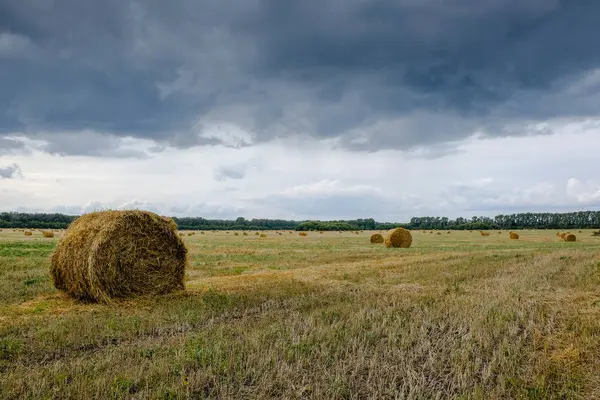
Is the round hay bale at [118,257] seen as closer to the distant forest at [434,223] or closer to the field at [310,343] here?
the field at [310,343]

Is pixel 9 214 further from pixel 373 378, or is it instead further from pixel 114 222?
pixel 373 378

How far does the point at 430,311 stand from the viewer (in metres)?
8.04

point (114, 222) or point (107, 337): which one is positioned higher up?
point (114, 222)

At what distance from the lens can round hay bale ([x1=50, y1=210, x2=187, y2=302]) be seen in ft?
34.9

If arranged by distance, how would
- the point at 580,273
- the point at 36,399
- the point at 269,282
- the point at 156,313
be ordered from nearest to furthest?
the point at 36,399
the point at 156,313
the point at 269,282
the point at 580,273

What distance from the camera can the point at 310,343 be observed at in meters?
6.04

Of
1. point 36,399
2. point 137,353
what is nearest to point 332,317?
point 137,353

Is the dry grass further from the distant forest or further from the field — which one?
the distant forest

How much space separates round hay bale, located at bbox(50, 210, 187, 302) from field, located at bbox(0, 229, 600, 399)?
579 mm

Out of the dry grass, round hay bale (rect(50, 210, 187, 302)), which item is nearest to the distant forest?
the dry grass

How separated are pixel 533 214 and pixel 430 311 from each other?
5340 inches

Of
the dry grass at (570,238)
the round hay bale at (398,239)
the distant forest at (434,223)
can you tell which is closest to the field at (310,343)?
the round hay bale at (398,239)

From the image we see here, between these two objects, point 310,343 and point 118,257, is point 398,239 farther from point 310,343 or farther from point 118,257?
point 310,343

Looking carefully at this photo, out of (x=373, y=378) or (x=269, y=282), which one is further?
(x=269, y=282)
